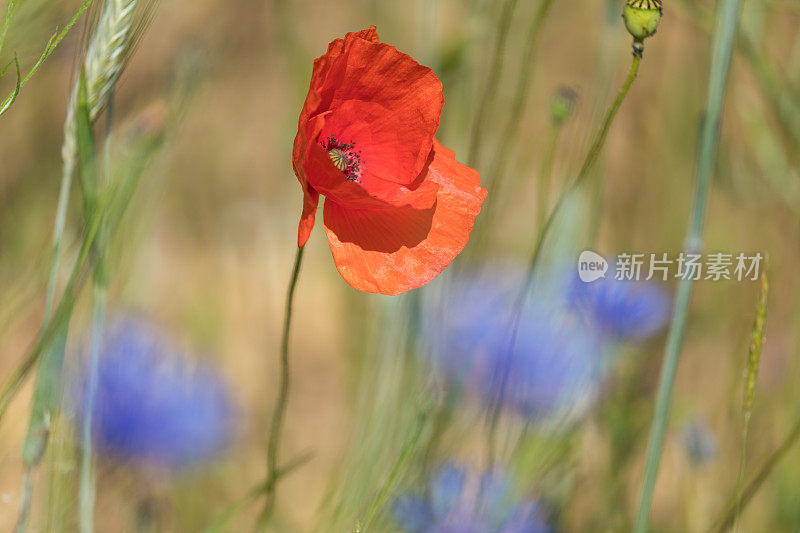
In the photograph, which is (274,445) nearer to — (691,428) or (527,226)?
(691,428)

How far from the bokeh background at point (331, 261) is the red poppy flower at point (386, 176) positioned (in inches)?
2.9

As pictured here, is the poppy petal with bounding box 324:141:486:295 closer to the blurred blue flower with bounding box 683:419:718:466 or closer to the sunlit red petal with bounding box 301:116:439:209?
the sunlit red petal with bounding box 301:116:439:209

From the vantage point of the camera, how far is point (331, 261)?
1.17 m

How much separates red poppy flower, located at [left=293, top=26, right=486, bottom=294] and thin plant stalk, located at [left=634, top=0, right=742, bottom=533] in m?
0.12

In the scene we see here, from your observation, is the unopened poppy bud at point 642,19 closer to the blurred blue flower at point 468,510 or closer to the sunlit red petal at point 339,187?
the sunlit red petal at point 339,187

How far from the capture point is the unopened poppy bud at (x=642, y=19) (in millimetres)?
374

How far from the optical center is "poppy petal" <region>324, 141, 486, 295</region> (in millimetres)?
354

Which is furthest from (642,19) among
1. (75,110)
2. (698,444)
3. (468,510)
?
(698,444)

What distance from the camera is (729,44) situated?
0.39 metres

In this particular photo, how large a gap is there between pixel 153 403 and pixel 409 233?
349 millimetres

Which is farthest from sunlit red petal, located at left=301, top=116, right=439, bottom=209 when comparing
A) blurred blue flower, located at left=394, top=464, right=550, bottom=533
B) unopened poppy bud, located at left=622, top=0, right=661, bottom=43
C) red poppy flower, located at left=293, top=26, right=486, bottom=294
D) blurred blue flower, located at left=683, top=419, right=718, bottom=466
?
blurred blue flower, located at left=683, top=419, right=718, bottom=466

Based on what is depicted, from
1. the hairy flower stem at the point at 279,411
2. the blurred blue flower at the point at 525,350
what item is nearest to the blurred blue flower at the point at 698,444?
the blurred blue flower at the point at 525,350

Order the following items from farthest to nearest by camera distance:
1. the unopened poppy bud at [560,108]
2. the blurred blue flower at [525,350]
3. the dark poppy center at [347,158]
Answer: the blurred blue flower at [525,350] < the unopened poppy bud at [560,108] < the dark poppy center at [347,158]

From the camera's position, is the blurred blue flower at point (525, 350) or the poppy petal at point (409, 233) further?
the blurred blue flower at point (525, 350)
